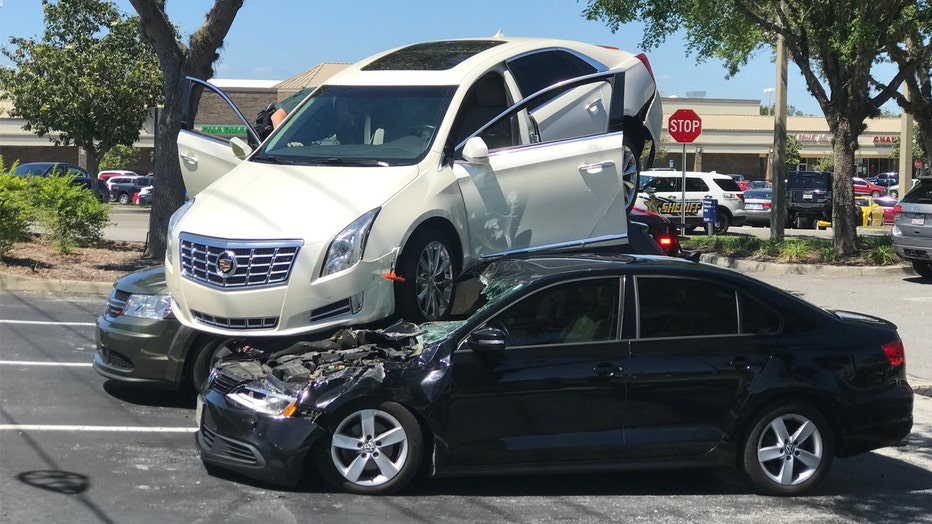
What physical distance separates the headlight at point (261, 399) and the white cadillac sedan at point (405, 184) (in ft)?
2.16

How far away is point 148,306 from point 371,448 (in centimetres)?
282

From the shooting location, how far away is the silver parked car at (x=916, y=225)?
1648 cm

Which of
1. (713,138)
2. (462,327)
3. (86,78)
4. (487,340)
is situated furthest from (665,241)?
(713,138)

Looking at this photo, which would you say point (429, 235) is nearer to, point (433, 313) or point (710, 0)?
point (433, 313)

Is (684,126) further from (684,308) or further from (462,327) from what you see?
(462,327)

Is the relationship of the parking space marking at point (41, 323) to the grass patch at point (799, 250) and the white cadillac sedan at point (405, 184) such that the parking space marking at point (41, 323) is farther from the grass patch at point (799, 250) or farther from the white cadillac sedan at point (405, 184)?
the grass patch at point (799, 250)

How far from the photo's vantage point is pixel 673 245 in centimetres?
1202

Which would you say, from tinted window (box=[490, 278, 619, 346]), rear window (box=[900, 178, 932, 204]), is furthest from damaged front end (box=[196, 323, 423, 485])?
rear window (box=[900, 178, 932, 204])

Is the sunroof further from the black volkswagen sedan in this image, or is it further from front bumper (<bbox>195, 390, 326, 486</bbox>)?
front bumper (<bbox>195, 390, 326, 486</bbox>)

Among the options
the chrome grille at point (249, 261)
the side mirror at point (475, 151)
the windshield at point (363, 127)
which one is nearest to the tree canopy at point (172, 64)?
the windshield at point (363, 127)

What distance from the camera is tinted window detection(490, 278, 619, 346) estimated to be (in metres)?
6.25

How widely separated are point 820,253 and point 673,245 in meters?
8.40

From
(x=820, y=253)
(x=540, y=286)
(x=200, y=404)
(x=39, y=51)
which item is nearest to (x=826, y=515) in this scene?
(x=540, y=286)

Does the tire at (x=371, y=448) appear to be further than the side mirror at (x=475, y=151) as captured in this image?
No
